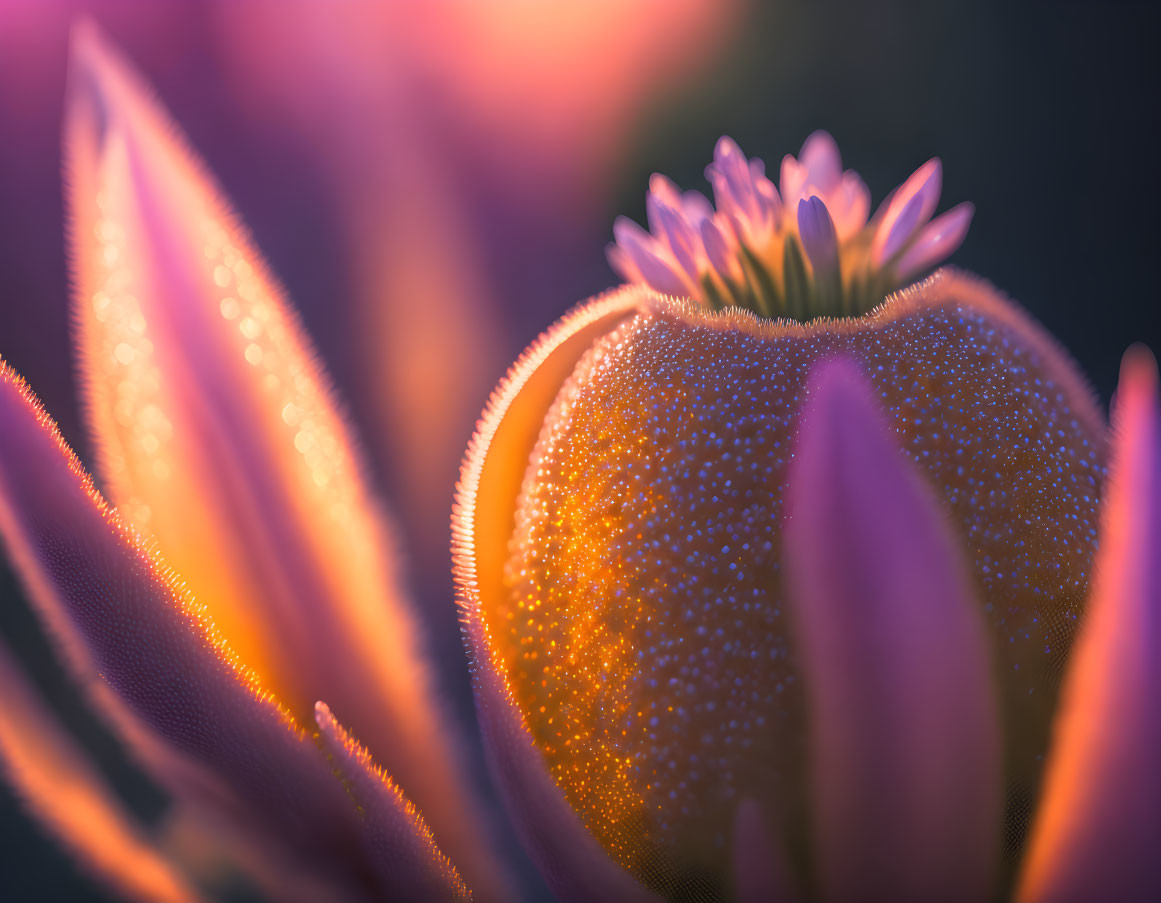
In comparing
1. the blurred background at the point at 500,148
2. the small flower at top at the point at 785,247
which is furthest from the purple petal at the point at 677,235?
the blurred background at the point at 500,148

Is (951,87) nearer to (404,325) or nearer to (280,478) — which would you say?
(404,325)

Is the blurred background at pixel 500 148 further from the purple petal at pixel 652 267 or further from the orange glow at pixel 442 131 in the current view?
the purple petal at pixel 652 267

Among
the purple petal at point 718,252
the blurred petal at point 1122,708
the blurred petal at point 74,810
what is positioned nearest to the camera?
the blurred petal at point 1122,708

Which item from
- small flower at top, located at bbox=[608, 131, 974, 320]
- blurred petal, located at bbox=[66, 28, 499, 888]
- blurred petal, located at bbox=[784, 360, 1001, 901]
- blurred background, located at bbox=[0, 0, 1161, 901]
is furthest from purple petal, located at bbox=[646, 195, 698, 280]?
blurred background, located at bbox=[0, 0, 1161, 901]

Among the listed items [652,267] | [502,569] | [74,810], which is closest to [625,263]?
[652,267]

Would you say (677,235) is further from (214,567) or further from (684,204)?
(214,567)
